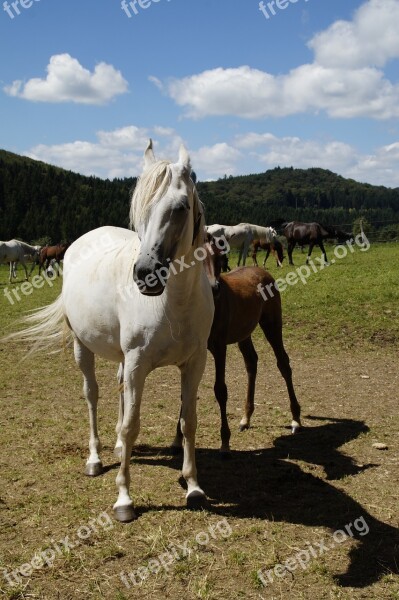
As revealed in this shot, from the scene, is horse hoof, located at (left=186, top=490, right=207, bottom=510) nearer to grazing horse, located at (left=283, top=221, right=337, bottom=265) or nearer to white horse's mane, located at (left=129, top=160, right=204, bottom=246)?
white horse's mane, located at (left=129, top=160, right=204, bottom=246)

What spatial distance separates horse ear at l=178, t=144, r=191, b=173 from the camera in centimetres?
337

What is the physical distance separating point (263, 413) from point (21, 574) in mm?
3709

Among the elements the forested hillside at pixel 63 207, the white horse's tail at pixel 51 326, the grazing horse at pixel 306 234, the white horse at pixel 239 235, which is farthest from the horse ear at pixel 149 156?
the forested hillside at pixel 63 207

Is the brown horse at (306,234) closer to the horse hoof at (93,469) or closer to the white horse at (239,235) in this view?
the white horse at (239,235)

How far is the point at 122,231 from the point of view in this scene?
5.38 metres

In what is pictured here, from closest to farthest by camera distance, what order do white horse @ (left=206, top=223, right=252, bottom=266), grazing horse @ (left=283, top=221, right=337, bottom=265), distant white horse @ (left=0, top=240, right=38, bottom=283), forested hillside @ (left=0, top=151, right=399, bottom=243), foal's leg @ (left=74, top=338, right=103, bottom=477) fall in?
foal's leg @ (left=74, top=338, right=103, bottom=477) < grazing horse @ (left=283, top=221, right=337, bottom=265) < white horse @ (left=206, top=223, right=252, bottom=266) < distant white horse @ (left=0, top=240, right=38, bottom=283) < forested hillside @ (left=0, top=151, right=399, bottom=243)

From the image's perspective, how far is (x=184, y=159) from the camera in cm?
343

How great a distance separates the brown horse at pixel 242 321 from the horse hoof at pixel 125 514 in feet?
4.58

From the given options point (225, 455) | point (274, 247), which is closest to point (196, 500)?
point (225, 455)

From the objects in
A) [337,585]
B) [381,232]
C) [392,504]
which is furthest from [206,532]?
[381,232]

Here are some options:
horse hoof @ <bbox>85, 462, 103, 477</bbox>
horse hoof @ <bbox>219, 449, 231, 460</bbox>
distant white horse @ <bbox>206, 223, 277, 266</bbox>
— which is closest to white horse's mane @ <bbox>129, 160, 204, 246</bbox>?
horse hoof @ <bbox>85, 462, 103, 477</bbox>

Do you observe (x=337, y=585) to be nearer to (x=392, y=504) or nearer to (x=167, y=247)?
(x=392, y=504)

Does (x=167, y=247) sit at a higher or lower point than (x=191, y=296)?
higher

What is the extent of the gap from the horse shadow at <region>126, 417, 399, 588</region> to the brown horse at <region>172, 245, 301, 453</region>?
28 cm
